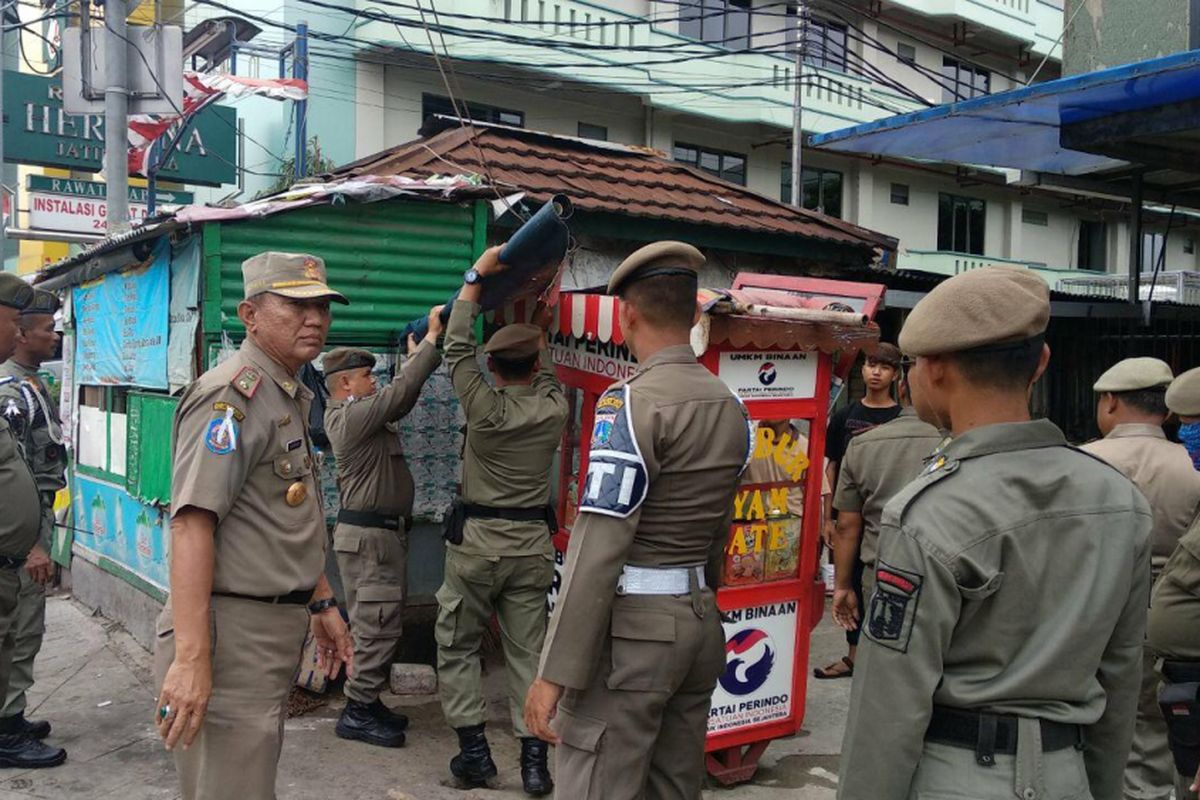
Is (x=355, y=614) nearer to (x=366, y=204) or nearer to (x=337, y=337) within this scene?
(x=337, y=337)

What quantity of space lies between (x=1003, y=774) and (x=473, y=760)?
312 centimetres

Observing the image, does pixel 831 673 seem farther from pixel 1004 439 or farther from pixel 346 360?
pixel 1004 439

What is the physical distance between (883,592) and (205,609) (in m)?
1.91

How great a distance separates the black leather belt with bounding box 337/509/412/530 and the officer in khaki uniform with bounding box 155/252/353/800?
1.88 m

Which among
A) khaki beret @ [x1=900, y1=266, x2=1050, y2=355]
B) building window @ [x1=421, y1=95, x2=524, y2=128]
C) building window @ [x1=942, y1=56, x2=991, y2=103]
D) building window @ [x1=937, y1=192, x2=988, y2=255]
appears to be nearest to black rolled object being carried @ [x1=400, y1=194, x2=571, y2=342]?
khaki beret @ [x1=900, y1=266, x2=1050, y2=355]

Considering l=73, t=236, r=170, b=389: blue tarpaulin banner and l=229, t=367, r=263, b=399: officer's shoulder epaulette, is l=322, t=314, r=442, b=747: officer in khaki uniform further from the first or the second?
l=229, t=367, r=263, b=399: officer's shoulder epaulette

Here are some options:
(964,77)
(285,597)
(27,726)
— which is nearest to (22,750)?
(27,726)

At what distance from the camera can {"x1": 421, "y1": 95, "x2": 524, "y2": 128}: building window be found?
1534 centimetres

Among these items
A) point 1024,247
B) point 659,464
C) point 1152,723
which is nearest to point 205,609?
point 659,464

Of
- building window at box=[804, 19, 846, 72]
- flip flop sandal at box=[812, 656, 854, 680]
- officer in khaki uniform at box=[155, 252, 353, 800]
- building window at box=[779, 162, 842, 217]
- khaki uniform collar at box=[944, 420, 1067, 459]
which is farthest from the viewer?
building window at box=[779, 162, 842, 217]

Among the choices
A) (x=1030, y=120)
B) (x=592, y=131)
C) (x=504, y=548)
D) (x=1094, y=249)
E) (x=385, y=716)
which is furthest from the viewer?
(x=1094, y=249)

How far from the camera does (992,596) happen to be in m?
1.83

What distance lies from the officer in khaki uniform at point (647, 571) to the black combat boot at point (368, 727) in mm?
2291

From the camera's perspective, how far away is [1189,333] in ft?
26.1
